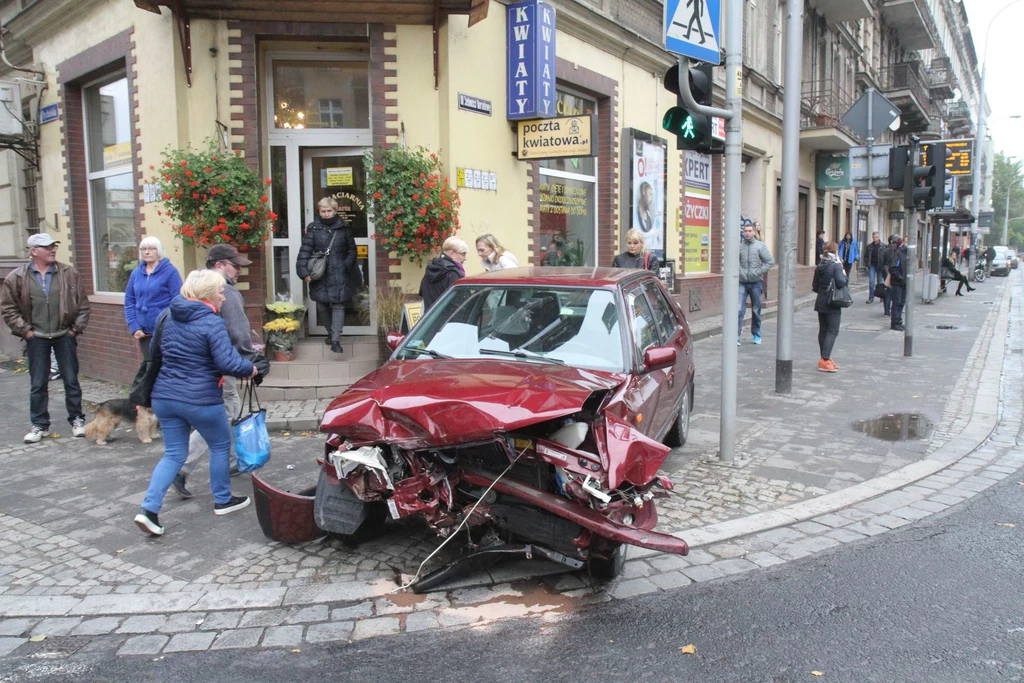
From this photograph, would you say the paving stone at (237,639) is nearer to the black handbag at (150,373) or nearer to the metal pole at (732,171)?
the black handbag at (150,373)

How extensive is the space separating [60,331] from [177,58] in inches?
133

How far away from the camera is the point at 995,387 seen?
9430 mm

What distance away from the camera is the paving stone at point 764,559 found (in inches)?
175

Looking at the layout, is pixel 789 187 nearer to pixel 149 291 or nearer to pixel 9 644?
pixel 149 291

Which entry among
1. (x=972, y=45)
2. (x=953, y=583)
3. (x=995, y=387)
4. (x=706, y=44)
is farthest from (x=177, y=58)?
(x=972, y=45)

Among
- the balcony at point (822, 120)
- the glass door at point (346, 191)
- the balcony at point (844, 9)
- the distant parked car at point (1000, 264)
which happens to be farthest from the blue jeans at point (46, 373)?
the distant parked car at point (1000, 264)

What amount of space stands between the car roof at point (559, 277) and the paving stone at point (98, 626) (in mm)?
Result: 2929

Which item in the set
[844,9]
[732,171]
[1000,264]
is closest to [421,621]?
[732,171]

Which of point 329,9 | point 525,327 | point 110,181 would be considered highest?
point 329,9

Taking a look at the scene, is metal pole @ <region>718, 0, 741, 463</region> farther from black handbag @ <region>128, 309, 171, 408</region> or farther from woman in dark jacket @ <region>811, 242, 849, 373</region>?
woman in dark jacket @ <region>811, 242, 849, 373</region>

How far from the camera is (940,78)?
41312 mm

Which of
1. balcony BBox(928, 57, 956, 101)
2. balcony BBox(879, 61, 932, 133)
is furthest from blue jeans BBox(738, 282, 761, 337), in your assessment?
balcony BBox(928, 57, 956, 101)

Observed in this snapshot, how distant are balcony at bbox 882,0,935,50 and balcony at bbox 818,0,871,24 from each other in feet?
24.6

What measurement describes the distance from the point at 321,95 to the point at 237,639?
7.38 metres
